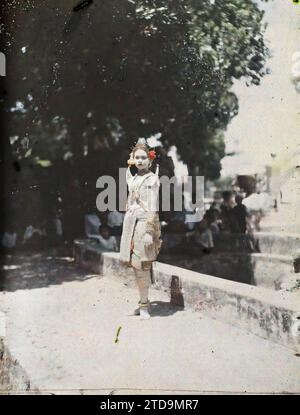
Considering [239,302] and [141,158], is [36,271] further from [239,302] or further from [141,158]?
[239,302]

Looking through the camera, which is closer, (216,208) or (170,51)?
(170,51)

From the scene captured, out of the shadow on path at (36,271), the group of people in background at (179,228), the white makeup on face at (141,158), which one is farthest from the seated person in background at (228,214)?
the white makeup on face at (141,158)

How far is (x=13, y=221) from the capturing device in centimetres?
1182

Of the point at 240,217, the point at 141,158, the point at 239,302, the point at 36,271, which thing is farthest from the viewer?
the point at 240,217

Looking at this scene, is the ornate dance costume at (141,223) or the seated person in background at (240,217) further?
the seated person in background at (240,217)

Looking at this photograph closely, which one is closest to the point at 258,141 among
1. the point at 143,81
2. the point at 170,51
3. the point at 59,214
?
the point at 170,51

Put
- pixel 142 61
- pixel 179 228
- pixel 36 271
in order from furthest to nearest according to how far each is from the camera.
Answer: pixel 179 228 → pixel 36 271 → pixel 142 61

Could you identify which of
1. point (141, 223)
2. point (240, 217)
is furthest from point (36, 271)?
point (240, 217)

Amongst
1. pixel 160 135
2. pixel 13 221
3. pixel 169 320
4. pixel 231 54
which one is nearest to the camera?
pixel 169 320

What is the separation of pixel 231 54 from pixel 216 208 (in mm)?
4191

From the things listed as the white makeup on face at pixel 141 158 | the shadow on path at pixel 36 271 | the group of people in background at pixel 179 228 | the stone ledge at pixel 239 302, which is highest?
the white makeup on face at pixel 141 158

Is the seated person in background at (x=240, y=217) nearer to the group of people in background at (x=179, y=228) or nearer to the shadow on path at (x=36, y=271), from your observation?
the group of people in background at (x=179, y=228)

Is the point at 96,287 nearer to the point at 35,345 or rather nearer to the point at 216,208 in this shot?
the point at 35,345

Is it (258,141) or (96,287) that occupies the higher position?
(258,141)
